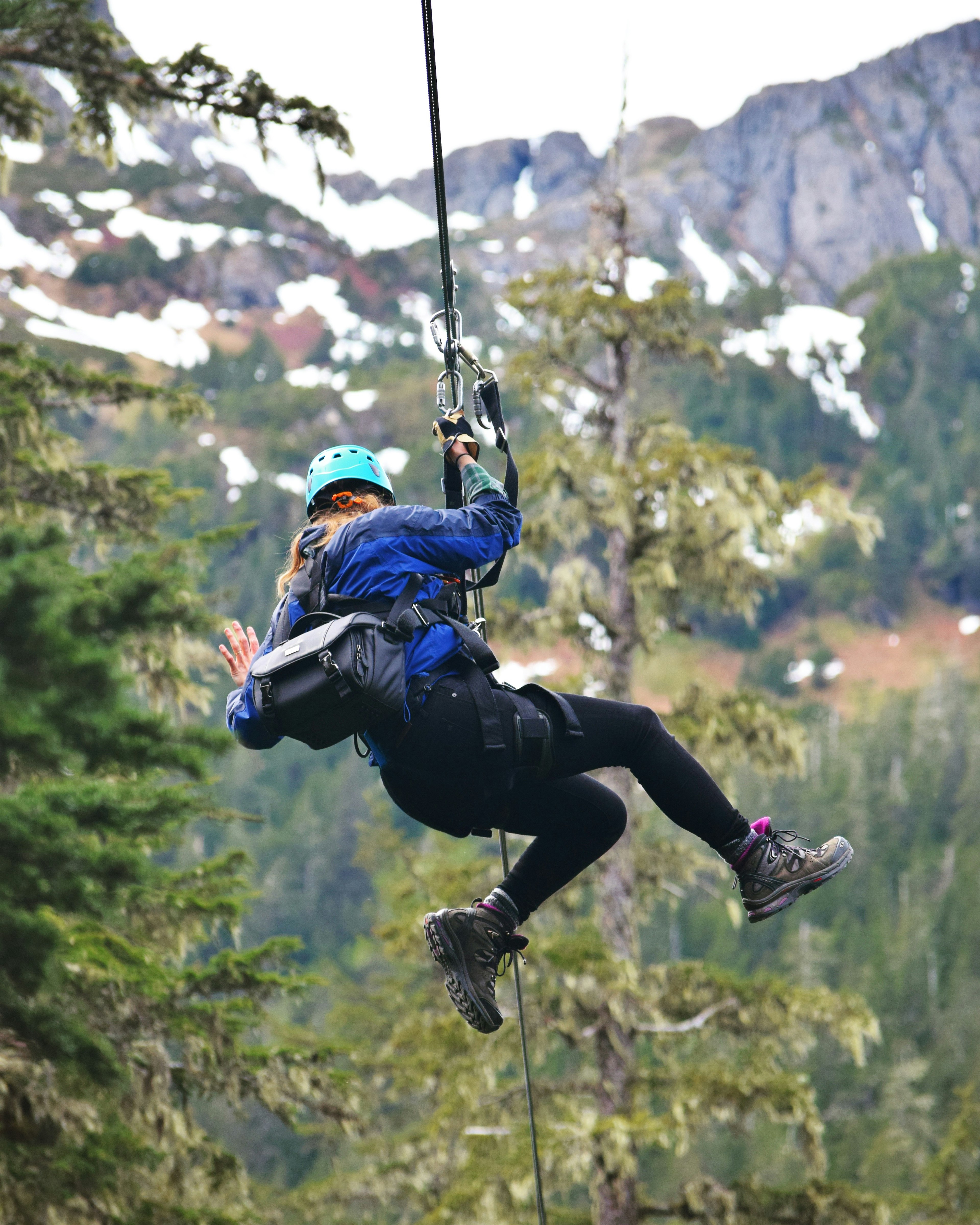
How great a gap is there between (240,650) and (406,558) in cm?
84

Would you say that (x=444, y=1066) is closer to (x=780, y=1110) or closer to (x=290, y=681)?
(x=780, y=1110)

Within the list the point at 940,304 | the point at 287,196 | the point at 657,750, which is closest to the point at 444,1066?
the point at 657,750

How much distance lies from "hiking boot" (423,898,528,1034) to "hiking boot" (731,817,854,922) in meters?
0.80

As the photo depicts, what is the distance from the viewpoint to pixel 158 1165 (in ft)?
31.2

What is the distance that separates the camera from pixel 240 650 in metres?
4.59

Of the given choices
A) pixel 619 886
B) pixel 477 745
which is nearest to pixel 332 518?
pixel 477 745

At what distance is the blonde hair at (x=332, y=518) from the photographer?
4371mm

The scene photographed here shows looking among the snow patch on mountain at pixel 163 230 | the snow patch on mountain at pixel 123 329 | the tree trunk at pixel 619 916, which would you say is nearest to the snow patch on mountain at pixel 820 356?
the snow patch on mountain at pixel 123 329

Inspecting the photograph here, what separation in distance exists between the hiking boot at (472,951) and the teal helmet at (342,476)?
4.81 ft

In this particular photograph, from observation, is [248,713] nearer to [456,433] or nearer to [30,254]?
[456,433]

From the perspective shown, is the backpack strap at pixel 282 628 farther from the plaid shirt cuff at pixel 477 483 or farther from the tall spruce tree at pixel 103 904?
the tall spruce tree at pixel 103 904

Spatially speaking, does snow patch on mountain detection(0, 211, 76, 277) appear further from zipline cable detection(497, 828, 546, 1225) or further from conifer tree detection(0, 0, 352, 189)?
zipline cable detection(497, 828, 546, 1225)

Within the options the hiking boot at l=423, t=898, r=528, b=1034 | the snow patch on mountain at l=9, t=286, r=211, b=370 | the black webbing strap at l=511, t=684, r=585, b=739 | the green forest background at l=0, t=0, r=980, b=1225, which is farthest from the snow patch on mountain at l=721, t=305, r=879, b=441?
the black webbing strap at l=511, t=684, r=585, b=739

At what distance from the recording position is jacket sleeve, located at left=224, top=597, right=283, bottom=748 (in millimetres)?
4035
